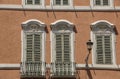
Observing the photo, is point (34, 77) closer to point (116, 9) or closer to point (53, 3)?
point (53, 3)

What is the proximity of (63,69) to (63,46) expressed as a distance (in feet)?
4.43

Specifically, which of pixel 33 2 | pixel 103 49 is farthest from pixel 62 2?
pixel 103 49

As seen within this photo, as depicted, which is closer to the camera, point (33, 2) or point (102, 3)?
point (33, 2)

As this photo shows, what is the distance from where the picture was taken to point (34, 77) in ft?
82.5

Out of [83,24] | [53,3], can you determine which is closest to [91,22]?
[83,24]

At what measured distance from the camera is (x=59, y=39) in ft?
85.8

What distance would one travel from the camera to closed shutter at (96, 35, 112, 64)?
25953 millimetres

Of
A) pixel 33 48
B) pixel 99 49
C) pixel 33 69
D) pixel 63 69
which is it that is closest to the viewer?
pixel 33 69

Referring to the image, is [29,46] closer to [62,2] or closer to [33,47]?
[33,47]

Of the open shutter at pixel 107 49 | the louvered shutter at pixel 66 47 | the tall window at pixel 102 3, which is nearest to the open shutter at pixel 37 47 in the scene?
the louvered shutter at pixel 66 47

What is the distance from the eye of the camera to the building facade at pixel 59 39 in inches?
1004


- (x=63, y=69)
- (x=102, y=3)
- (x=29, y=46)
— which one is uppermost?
(x=102, y=3)

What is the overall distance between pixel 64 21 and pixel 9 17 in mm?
3090

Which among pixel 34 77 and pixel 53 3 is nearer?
pixel 34 77
